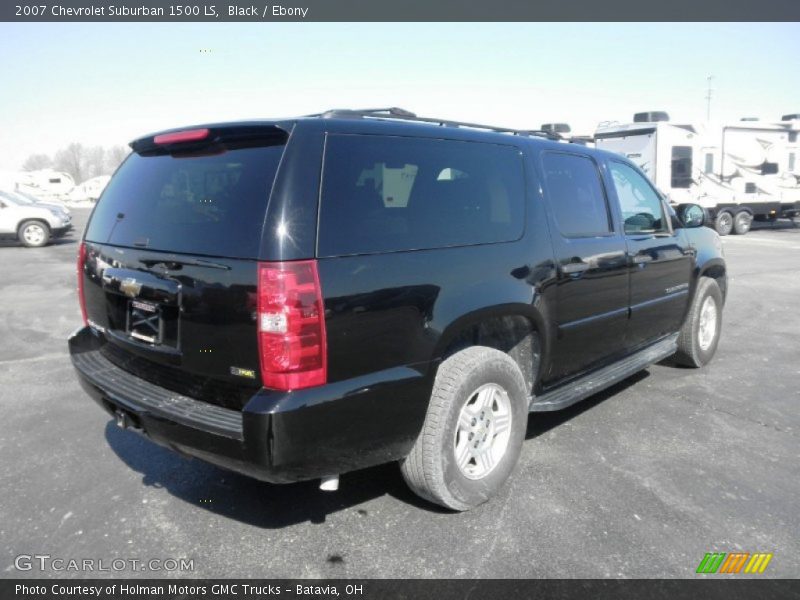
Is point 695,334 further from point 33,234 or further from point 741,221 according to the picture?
point 33,234

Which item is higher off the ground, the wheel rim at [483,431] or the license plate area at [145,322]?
the license plate area at [145,322]

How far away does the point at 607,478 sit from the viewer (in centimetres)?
343

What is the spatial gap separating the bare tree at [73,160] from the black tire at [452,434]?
111331mm

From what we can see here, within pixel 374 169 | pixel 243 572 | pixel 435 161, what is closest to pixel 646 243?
pixel 435 161

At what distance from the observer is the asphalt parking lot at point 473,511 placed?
271 centimetres

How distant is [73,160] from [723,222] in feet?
355

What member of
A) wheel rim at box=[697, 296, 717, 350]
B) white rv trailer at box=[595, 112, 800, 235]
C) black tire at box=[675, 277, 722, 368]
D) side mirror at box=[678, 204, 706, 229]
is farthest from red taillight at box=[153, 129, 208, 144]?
white rv trailer at box=[595, 112, 800, 235]

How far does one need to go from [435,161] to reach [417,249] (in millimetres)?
563

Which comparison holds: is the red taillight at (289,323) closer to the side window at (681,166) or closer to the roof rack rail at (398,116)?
the roof rack rail at (398,116)

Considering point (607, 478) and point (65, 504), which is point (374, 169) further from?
point (65, 504)

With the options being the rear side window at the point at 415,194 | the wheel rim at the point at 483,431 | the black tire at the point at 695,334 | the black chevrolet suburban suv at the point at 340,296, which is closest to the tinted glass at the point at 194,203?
the black chevrolet suburban suv at the point at 340,296

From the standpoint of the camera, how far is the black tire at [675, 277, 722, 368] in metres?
5.32

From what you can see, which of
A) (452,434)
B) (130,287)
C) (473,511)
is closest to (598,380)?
(473,511)
